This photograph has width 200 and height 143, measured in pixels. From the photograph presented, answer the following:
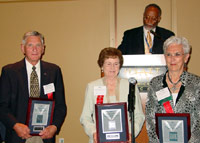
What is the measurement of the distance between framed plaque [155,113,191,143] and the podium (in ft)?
2.02

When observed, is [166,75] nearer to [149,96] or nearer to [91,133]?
[149,96]

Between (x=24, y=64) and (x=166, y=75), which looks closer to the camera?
(x=166, y=75)

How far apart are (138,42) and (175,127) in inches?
58.0

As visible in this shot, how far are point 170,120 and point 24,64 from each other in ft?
5.34

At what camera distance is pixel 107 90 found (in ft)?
8.36

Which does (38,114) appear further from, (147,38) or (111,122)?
(147,38)

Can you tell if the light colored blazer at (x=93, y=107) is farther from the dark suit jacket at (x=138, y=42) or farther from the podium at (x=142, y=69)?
the dark suit jacket at (x=138, y=42)

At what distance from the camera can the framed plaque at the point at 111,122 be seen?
223 centimetres

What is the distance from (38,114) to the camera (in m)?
2.47

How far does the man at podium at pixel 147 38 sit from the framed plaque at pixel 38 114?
134 cm

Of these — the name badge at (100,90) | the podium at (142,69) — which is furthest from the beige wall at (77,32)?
the name badge at (100,90)

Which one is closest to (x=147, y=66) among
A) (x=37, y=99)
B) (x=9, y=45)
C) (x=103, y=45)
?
(x=37, y=99)

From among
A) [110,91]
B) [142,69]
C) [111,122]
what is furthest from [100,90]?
[142,69]

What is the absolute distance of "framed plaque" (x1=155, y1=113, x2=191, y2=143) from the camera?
2.16m
